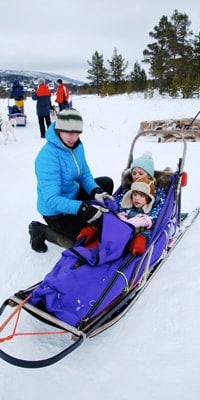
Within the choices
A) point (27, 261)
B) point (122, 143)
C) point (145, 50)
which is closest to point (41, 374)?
point (27, 261)

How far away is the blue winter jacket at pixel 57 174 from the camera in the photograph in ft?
8.46

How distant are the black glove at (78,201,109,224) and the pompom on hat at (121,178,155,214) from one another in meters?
0.49

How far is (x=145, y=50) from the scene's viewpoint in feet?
70.0

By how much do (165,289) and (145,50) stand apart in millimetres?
21529

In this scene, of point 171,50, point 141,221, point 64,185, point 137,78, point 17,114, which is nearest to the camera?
point 141,221

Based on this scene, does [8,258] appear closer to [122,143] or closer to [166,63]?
[122,143]

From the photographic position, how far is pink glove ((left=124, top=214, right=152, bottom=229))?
97.7 inches

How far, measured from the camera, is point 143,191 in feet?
8.95

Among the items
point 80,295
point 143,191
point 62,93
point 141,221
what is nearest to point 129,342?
point 80,295

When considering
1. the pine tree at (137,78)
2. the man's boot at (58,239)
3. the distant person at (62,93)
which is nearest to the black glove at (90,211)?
the man's boot at (58,239)

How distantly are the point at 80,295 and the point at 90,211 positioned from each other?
2.28 feet

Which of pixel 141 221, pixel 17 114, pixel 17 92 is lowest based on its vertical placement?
pixel 141 221

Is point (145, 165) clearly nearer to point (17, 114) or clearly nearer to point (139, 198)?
point (139, 198)

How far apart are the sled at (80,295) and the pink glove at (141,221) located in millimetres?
145
